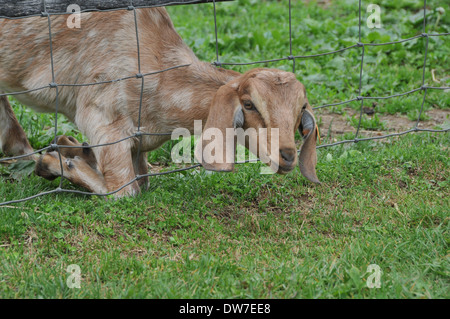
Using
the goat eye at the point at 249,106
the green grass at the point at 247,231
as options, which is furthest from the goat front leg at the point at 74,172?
the goat eye at the point at 249,106

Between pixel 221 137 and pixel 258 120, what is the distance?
242mm

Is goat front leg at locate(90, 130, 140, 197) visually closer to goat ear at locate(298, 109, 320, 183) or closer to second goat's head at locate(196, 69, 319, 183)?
second goat's head at locate(196, 69, 319, 183)

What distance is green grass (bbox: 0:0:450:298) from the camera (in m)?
3.39

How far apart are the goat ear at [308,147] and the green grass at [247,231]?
390 millimetres

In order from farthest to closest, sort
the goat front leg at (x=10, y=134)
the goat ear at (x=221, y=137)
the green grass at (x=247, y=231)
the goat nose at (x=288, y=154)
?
the goat front leg at (x=10, y=134) → the goat ear at (x=221, y=137) → the goat nose at (x=288, y=154) → the green grass at (x=247, y=231)

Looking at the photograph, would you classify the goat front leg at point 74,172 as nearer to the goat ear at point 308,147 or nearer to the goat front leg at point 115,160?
the goat front leg at point 115,160

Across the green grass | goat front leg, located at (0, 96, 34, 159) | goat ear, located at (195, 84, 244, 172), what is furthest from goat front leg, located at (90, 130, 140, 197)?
goat front leg, located at (0, 96, 34, 159)

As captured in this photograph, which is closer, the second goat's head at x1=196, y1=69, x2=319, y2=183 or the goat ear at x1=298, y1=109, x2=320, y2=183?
the second goat's head at x1=196, y1=69, x2=319, y2=183

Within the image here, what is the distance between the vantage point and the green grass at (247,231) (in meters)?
3.39

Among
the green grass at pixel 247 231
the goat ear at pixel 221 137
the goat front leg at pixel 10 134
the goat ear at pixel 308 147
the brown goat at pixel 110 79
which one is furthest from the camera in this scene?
the goat front leg at pixel 10 134

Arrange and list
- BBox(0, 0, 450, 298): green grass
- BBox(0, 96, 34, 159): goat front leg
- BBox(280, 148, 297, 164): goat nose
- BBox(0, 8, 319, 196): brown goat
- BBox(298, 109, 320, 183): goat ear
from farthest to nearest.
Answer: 1. BBox(0, 96, 34, 159): goat front leg
2. BBox(0, 8, 319, 196): brown goat
3. BBox(298, 109, 320, 183): goat ear
4. BBox(280, 148, 297, 164): goat nose
5. BBox(0, 0, 450, 298): green grass

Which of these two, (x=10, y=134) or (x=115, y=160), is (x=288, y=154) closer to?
(x=115, y=160)

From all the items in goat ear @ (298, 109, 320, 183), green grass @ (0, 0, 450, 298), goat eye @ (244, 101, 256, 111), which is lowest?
green grass @ (0, 0, 450, 298)

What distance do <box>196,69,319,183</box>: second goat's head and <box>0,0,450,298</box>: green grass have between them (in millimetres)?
554
